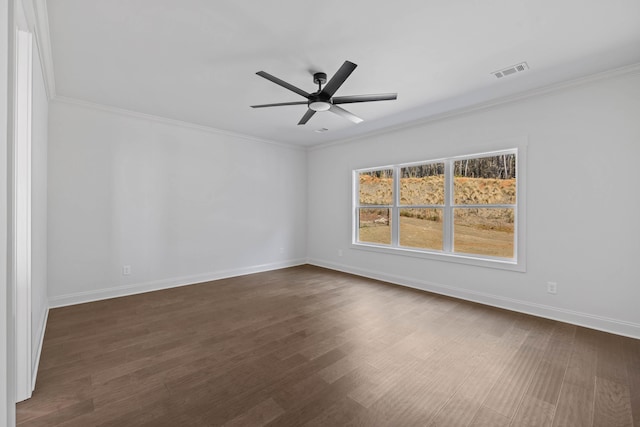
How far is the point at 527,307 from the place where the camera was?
3.44 m

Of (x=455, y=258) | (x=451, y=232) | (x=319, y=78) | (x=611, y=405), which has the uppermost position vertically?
(x=319, y=78)

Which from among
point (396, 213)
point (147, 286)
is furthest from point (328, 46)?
point (147, 286)

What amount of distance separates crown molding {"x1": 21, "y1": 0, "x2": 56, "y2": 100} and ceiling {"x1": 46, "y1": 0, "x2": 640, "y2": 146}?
0.05 meters

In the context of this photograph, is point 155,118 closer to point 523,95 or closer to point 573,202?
point 523,95

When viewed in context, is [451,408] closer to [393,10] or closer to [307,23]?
[393,10]

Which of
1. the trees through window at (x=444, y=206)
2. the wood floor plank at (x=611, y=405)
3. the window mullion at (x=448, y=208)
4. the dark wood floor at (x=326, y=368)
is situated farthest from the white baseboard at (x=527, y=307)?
the wood floor plank at (x=611, y=405)

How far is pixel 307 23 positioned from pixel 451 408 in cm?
287

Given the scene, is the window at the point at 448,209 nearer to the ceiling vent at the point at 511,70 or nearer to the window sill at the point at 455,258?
the window sill at the point at 455,258

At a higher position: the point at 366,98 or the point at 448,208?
the point at 366,98

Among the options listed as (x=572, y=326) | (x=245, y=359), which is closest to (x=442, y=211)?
(x=572, y=326)

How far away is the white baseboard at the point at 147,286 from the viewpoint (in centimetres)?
363

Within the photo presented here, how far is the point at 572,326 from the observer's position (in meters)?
3.07

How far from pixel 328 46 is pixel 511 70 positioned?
75.1 inches

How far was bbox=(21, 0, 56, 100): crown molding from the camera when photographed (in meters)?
1.92
